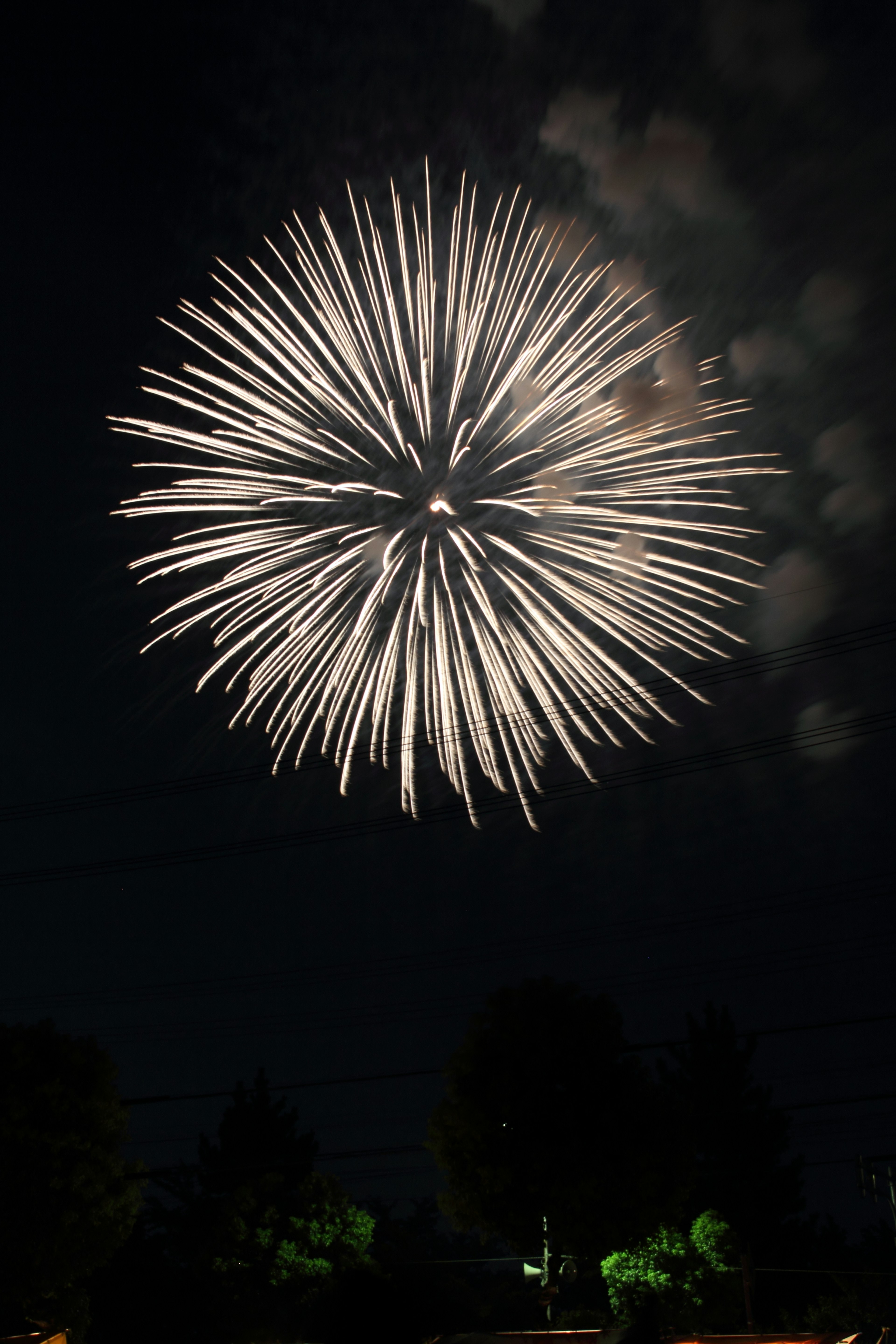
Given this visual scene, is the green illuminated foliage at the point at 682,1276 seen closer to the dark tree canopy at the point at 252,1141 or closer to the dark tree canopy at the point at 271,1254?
the dark tree canopy at the point at 271,1254

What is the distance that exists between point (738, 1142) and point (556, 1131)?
33.9 metres

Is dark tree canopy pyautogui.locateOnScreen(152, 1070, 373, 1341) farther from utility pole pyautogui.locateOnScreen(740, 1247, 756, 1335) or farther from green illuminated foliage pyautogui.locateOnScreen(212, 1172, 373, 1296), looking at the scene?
utility pole pyautogui.locateOnScreen(740, 1247, 756, 1335)

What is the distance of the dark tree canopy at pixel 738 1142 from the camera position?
157ft

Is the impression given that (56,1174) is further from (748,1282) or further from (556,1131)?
(748,1282)

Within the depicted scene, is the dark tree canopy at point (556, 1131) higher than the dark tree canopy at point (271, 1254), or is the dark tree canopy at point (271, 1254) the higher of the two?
the dark tree canopy at point (556, 1131)

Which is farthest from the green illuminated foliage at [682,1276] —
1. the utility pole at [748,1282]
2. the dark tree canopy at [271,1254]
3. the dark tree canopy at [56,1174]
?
the dark tree canopy at [56,1174]

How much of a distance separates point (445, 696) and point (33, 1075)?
12.0 meters

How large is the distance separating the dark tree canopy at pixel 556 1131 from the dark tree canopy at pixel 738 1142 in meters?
27.3

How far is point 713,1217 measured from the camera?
31.8m

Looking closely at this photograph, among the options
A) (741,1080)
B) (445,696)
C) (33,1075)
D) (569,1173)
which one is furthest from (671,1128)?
(741,1080)

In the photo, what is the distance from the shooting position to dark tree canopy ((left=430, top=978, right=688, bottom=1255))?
2059cm

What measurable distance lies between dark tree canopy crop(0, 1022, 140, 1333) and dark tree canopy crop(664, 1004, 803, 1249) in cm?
3067

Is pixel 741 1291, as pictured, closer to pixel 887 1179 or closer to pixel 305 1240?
pixel 887 1179

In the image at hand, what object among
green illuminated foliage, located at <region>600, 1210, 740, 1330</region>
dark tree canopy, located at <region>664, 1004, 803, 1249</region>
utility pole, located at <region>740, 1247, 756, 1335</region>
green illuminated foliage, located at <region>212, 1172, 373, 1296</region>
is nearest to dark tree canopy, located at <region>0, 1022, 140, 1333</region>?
green illuminated foliage, located at <region>212, 1172, 373, 1296</region>
